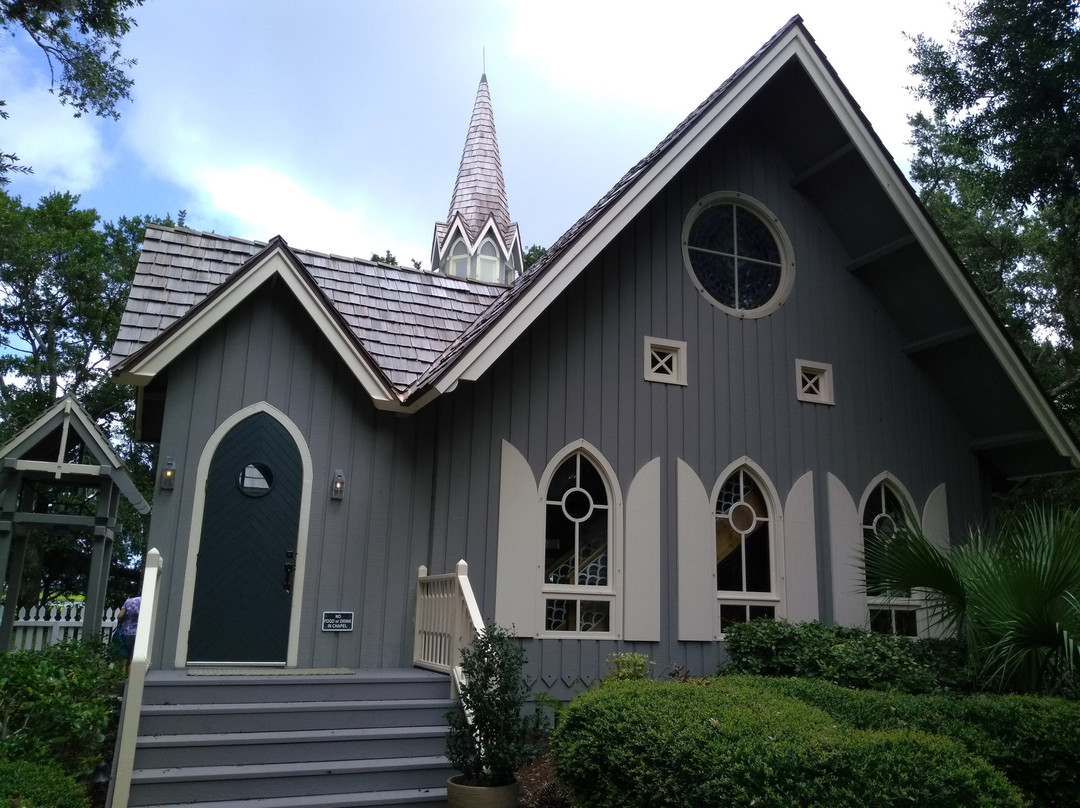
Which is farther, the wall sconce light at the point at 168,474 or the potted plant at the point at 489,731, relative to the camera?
the wall sconce light at the point at 168,474

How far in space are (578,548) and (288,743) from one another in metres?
3.76

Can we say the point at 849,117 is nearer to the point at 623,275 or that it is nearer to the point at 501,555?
the point at 623,275

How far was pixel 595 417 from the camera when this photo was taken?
379 inches

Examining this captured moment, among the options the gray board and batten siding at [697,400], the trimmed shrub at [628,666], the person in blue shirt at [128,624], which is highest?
the gray board and batten siding at [697,400]

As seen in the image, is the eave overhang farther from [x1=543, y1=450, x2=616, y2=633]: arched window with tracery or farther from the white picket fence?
the white picket fence

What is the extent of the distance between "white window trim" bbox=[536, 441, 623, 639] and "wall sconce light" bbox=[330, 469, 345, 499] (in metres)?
2.02

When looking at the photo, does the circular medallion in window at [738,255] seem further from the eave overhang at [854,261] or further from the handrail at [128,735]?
the handrail at [128,735]

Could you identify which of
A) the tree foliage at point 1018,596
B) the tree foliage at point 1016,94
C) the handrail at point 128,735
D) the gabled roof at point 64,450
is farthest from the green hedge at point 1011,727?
the tree foliage at point 1016,94

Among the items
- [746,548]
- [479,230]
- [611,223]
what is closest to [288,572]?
[611,223]

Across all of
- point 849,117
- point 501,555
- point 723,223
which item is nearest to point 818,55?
point 849,117

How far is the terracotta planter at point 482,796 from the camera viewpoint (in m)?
A: 5.99

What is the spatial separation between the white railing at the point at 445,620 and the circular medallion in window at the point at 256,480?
171 cm

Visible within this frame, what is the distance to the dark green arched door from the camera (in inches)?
318

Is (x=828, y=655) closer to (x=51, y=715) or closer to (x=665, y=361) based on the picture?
(x=665, y=361)
